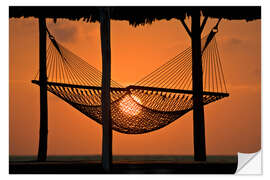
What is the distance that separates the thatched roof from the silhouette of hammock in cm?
50

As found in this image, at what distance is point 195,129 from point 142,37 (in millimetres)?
1637

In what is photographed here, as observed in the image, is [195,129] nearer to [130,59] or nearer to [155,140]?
[155,140]

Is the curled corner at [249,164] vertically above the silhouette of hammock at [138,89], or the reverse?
the silhouette of hammock at [138,89]

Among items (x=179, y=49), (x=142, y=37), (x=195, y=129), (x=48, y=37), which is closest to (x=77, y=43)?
(x=48, y=37)

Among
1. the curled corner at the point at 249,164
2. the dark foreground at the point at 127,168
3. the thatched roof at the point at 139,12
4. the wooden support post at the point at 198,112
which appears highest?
the thatched roof at the point at 139,12

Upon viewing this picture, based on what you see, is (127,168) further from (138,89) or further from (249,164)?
(249,164)

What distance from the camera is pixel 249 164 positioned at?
196 inches

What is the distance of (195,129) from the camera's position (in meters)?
6.42

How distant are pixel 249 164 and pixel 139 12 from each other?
2877 mm

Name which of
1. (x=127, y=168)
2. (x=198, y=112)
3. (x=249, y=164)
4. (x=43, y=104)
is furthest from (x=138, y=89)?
(x=249, y=164)

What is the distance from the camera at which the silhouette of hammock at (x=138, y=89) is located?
5871 millimetres

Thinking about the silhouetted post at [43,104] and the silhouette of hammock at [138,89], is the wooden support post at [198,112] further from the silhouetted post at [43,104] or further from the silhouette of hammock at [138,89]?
the silhouetted post at [43,104]

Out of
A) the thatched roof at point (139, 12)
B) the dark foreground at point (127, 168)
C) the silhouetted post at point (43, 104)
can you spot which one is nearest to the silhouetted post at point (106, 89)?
the dark foreground at point (127, 168)

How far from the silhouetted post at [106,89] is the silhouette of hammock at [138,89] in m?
0.84
